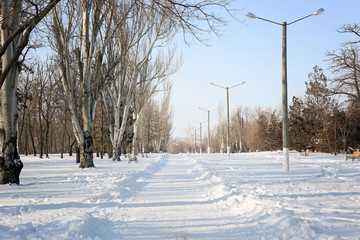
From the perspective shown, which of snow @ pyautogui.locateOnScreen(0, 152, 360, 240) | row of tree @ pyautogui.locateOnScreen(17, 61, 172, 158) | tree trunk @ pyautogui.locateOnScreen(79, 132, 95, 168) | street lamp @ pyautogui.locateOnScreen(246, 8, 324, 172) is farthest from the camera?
row of tree @ pyautogui.locateOnScreen(17, 61, 172, 158)

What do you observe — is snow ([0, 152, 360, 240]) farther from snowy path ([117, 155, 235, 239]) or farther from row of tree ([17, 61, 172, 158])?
row of tree ([17, 61, 172, 158])

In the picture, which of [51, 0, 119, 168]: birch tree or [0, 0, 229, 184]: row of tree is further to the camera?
[51, 0, 119, 168]: birch tree

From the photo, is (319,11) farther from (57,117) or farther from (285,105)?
(57,117)

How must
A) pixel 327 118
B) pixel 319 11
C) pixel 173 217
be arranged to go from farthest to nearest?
pixel 327 118 < pixel 319 11 < pixel 173 217

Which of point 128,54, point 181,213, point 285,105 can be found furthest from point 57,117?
point 181,213

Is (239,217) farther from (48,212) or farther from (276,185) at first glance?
(276,185)

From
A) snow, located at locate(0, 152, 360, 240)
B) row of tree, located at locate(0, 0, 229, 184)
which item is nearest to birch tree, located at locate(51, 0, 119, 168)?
row of tree, located at locate(0, 0, 229, 184)

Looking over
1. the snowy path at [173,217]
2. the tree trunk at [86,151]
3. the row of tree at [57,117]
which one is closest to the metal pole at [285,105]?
the snowy path at [173,217]

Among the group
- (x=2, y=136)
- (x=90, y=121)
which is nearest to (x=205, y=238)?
(x=2, y=136)

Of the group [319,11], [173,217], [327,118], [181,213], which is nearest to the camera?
[173,217]

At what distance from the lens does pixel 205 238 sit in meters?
4.45

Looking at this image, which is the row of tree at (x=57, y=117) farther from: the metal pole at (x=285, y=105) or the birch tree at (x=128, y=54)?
the metal pole at (x=285, y=105)

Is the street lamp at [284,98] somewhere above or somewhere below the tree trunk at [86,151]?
above

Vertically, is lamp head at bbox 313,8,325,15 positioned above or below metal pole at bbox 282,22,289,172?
above
